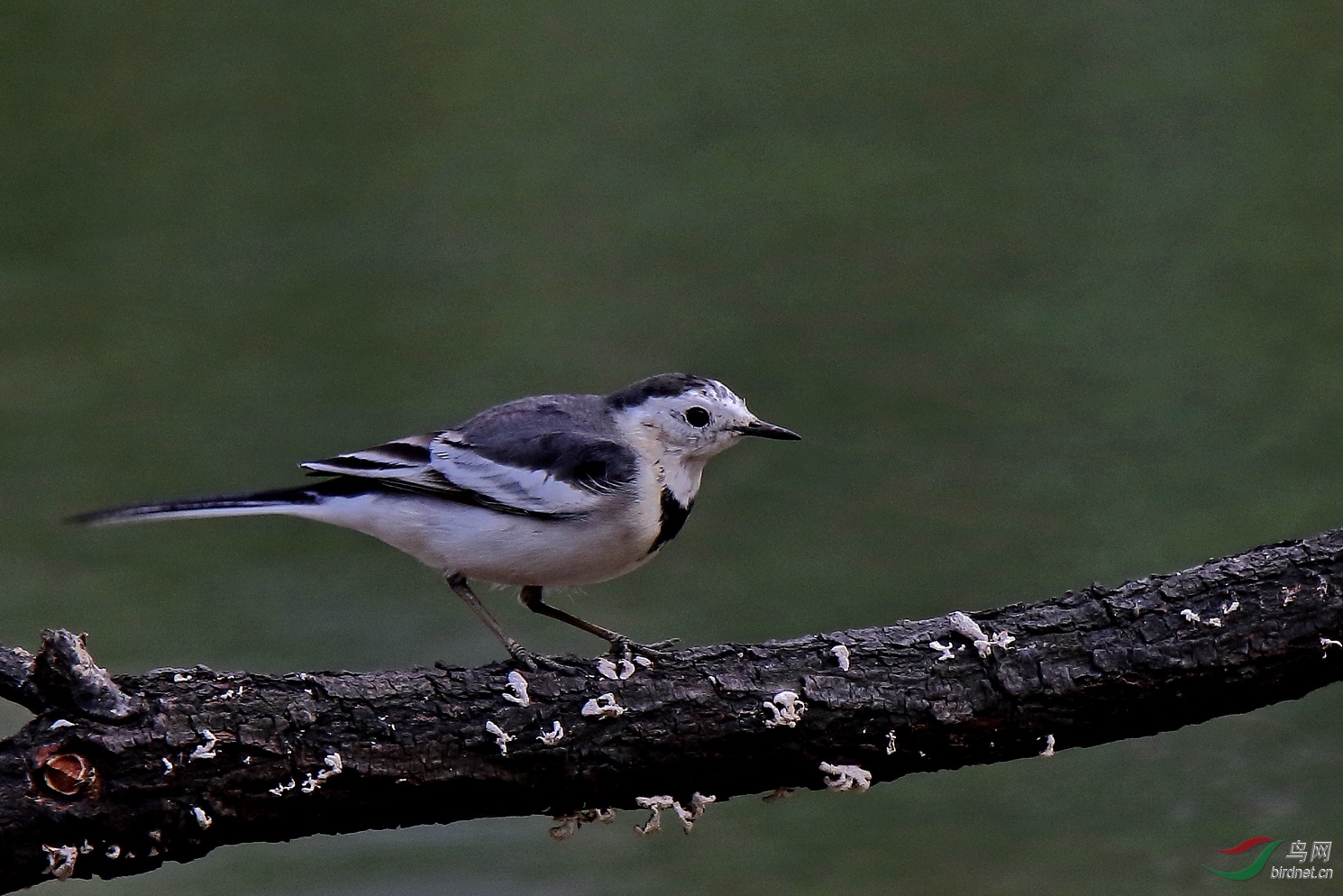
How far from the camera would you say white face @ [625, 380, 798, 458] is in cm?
541

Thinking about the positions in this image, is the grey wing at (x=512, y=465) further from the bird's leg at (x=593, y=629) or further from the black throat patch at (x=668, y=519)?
the bird's leg at (x=593, y=629)

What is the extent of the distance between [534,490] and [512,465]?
144mm

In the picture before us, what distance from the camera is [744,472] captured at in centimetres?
1323

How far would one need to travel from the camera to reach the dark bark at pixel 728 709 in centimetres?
390

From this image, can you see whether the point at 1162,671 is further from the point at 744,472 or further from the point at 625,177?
the point at 625,177

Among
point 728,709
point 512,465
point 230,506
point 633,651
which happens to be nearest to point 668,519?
A: point 512,465

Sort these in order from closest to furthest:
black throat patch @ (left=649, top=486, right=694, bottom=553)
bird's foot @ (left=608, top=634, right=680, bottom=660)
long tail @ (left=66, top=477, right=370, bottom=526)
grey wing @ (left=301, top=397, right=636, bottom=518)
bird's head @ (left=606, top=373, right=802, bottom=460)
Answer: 1. bird's foot @ (left=608, top=634, right=680, bottom=660)
2. long tail @ (left=66, top=477, right=370, bottom=526)
3. grey wing @ (left=301, top=397, right=636, bottom=518)
4. black throat patch @ (left=649, top=486, right=694, bottom=553)
5. bird's head @ (left=606, top=373, right=802, bottom=460)

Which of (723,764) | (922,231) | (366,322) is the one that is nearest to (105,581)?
(366,322)

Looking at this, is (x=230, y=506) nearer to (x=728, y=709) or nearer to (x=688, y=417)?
(x=688, y=417)

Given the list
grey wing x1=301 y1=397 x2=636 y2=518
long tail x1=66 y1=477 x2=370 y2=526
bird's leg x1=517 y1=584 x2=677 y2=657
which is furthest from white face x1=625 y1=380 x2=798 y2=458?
long tail x1=66 y1=477 x2=370 y2=526

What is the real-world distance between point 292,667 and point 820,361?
517 centimetres

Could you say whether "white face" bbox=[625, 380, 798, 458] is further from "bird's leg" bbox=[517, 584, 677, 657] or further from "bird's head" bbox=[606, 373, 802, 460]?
"bird's leg" bbox=[517, 584, 677, 657]

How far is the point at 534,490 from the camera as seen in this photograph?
509cm

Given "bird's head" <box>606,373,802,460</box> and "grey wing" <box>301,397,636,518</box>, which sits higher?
"bird's head" <box>606,373,802,460</box>
